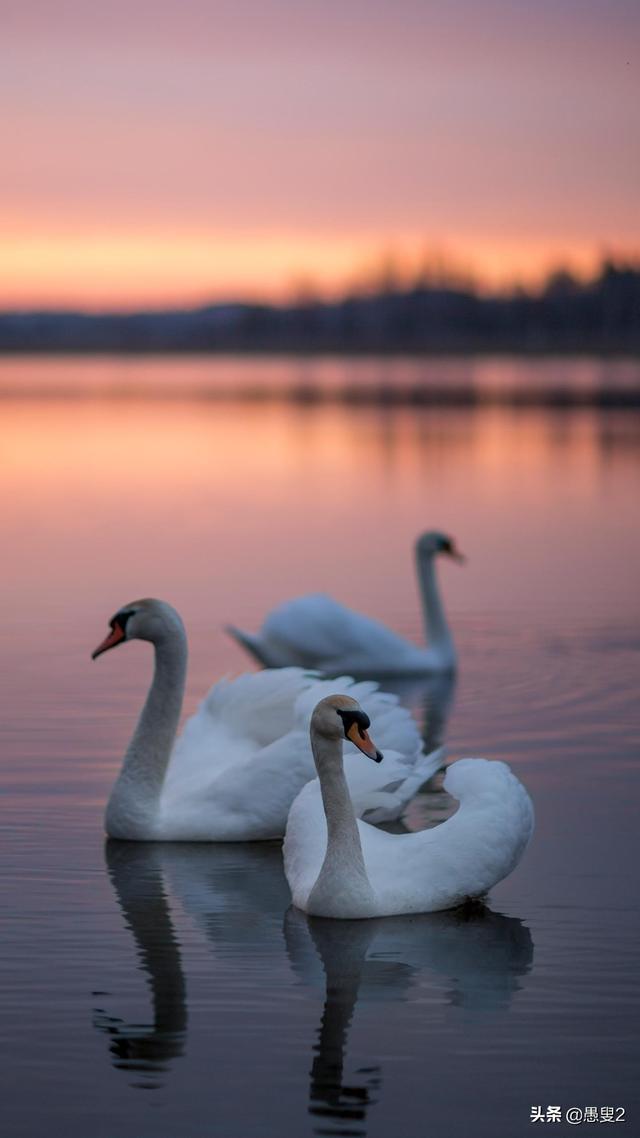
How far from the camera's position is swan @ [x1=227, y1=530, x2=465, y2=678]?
13.4 metres

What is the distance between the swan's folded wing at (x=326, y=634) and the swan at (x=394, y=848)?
5497mm

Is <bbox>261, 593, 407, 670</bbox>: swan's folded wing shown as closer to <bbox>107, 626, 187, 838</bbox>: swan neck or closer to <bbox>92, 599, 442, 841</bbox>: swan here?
<bbox>92, 599, 442, 841</bbox>: swan

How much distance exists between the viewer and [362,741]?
7309 mm

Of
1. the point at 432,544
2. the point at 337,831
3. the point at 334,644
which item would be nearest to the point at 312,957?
the point at 337,831

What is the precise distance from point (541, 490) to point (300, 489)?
3.13 metres

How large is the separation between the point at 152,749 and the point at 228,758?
459 mm

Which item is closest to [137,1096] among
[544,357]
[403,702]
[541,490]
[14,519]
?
[403,702]

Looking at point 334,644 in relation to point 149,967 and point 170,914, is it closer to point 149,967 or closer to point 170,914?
point 170,914

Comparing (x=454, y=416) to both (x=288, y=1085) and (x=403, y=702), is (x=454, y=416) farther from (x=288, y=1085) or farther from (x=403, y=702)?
(x=288, y=1085)

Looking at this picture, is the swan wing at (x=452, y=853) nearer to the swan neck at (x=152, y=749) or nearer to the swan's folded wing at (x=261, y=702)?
the swan neck at (x=152, y=749)

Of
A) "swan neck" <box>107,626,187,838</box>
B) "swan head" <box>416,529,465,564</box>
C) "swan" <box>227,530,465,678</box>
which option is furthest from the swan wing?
"swan head" <box>416,529,465,564</box>

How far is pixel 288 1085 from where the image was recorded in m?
6.02

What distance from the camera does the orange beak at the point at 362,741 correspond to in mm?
7262

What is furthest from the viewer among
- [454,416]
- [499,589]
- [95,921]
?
[454,416]
